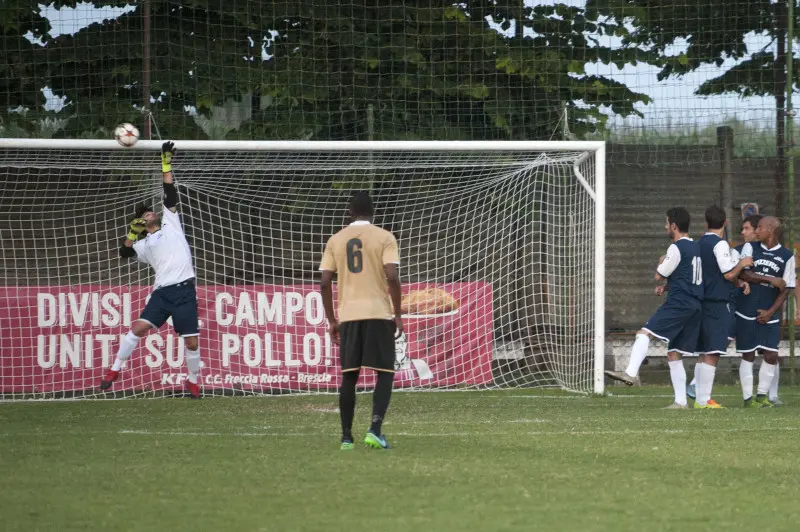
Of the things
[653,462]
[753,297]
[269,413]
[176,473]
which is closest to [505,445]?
[653,462]

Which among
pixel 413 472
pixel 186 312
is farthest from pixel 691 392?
pixel 413 472

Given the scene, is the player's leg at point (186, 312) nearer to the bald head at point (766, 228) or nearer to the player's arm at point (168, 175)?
the player's arm at point (168, 175)

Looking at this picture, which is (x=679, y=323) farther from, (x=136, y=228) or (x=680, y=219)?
(x=136, y=228)

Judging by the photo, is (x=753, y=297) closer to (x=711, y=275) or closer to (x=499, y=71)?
(x=711, y=275)

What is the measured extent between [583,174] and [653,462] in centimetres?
747

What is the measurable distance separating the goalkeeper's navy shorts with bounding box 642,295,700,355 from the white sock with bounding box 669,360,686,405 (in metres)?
0.17

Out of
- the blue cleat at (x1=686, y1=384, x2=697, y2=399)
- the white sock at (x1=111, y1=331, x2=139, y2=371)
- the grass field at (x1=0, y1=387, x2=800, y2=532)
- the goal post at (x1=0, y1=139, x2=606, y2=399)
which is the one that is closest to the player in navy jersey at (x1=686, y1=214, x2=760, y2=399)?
the blue cleat at (x1=686, y1=384, x2=697, y2=399)

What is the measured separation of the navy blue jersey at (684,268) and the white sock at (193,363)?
5072 mm

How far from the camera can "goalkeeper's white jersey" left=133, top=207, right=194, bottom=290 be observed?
1314 centimetres

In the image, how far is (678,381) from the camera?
38.5 feet

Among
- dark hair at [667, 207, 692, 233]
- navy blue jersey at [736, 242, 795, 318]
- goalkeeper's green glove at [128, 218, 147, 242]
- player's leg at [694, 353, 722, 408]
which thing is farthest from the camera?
goalkeeper's green glove at [128, 218, 147, 242]

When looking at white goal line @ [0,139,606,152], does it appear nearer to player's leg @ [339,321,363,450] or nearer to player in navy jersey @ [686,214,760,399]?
player in navy jersey @ [686,214,760,399]

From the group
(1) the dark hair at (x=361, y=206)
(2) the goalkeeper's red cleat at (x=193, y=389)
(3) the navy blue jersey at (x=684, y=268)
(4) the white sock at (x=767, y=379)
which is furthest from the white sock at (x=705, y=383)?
(2) the goalkeeper's red cleat at (x=193, y=389)

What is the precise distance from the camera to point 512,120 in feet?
54.5
